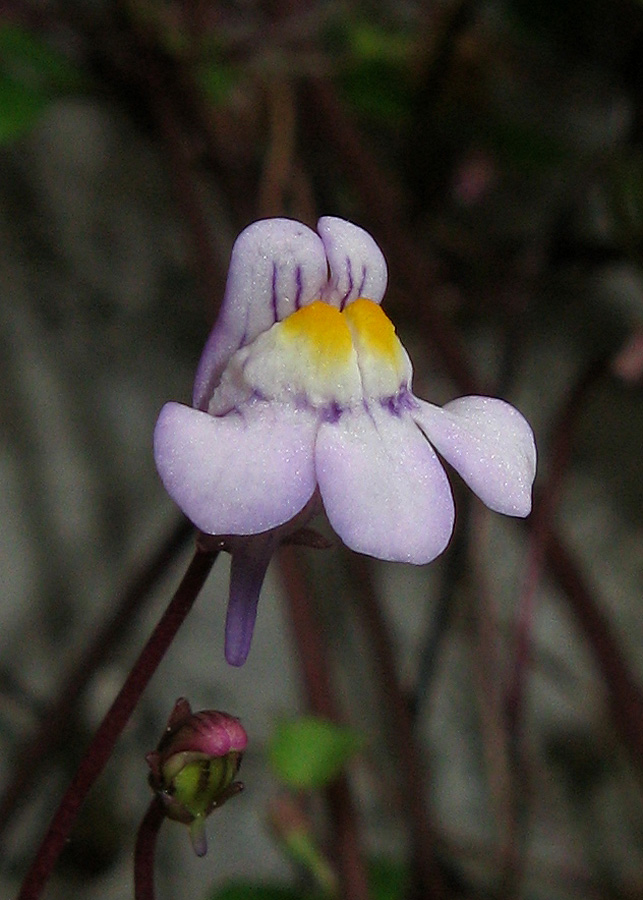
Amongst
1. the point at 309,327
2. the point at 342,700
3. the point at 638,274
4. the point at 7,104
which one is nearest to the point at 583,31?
the point at 638,274

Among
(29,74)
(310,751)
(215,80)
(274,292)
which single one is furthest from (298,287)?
(215,80)

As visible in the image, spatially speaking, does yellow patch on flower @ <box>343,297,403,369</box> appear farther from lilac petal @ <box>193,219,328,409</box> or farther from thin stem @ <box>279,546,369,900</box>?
thin stem @ <box>279,546,369,900</box>

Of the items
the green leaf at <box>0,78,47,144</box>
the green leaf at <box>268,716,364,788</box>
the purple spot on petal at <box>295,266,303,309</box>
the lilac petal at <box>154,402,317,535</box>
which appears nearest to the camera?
the lilac petal at <box>154,402,317,535</box>

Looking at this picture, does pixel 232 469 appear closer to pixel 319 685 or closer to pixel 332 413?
pixel 332 413

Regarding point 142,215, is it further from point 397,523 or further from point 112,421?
point 397,523

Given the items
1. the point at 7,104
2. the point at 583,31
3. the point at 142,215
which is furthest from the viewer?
the point at 583,31

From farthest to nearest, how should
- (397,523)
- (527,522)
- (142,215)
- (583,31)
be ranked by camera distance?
(583,31), (142,215), (527,522), (397,523)

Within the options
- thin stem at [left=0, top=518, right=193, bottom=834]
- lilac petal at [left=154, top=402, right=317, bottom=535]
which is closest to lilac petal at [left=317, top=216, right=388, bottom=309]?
lilac petal at [left=154, top=402, right=317, bottom=535]
